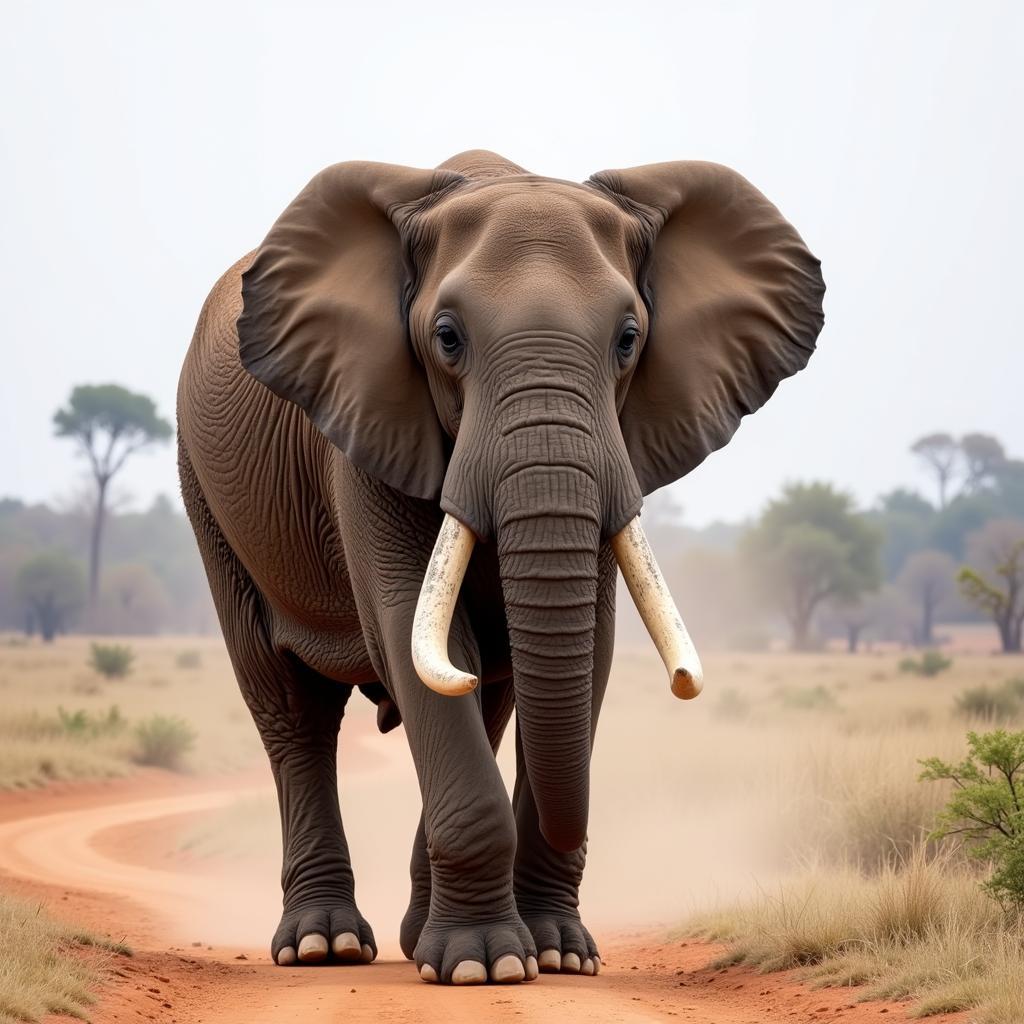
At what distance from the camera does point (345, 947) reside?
9078 mm

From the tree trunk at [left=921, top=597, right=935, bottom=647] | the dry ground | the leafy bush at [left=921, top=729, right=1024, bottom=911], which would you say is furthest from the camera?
the tree trunk at [left=921, top=597, right=935, bottom=647]

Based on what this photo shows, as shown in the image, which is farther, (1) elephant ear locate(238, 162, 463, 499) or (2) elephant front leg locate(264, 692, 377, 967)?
(2) elephant front leg locate(264, 692, 377, 967)

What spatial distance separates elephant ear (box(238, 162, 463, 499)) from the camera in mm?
7723

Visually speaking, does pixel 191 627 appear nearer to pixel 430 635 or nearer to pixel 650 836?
pixel 650 836

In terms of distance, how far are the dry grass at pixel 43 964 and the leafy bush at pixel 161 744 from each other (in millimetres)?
14961

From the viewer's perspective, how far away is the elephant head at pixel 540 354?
22.6ft

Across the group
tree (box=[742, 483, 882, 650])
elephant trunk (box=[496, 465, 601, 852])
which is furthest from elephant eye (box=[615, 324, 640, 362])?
tree (box=[742, 483, 882, 650])

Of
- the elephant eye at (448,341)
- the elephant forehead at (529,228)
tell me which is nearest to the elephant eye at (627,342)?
the elephant forehead at (529,228)

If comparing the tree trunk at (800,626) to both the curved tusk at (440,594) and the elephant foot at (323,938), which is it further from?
the curved tusk at (440,594)

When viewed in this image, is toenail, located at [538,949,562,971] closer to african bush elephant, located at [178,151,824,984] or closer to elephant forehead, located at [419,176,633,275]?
african bush elephant, located at [178,151,824,984]

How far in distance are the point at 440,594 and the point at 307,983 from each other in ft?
6.21

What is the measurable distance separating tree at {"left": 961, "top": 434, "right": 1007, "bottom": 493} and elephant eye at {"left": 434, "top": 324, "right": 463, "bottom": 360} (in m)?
106

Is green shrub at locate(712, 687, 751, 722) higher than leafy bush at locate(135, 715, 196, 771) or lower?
higher

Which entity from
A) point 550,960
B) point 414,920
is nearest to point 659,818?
point 414,920
